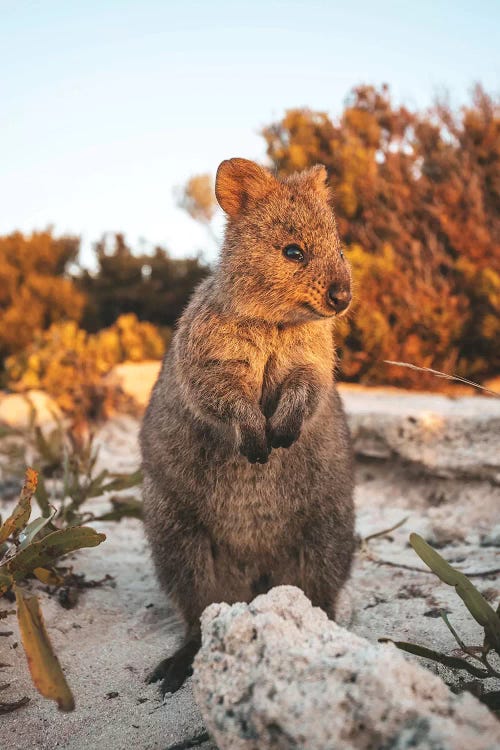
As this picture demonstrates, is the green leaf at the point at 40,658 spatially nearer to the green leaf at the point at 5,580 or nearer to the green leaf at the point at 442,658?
the green leaf at the point at 5,580

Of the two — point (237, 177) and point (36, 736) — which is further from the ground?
Result: point (237, 177)

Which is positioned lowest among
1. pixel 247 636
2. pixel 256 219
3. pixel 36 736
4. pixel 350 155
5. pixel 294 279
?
pixel 36 736

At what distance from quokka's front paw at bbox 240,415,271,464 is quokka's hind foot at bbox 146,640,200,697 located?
2.48 ft

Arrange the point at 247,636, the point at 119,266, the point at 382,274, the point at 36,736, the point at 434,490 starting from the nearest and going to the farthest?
the point at 247,636 → the point at 36,736 → the point at 434,490 → the point at 382,274 → the point at 119,266

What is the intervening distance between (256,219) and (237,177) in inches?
9.4

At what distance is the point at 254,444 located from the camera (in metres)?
2.62

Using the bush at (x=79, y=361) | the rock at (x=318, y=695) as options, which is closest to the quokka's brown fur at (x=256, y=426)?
the rock at (x=318, y=695)

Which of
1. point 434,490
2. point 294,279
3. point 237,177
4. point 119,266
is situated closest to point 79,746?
point 294,279

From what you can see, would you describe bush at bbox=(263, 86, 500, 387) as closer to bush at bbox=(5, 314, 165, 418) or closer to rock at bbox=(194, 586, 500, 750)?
bush at bbox=(5, 314, 165, 418)

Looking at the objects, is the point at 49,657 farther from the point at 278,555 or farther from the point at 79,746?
the point at 278,555

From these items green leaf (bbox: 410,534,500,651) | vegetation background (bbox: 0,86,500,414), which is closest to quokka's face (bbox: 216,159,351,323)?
green leaf (bbox: 410,534,500,651)

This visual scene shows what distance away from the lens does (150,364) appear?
8.80 meters

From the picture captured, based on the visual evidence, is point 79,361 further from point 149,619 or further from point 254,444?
point 254,444

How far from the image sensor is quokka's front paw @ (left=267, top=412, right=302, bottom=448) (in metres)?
2.65
